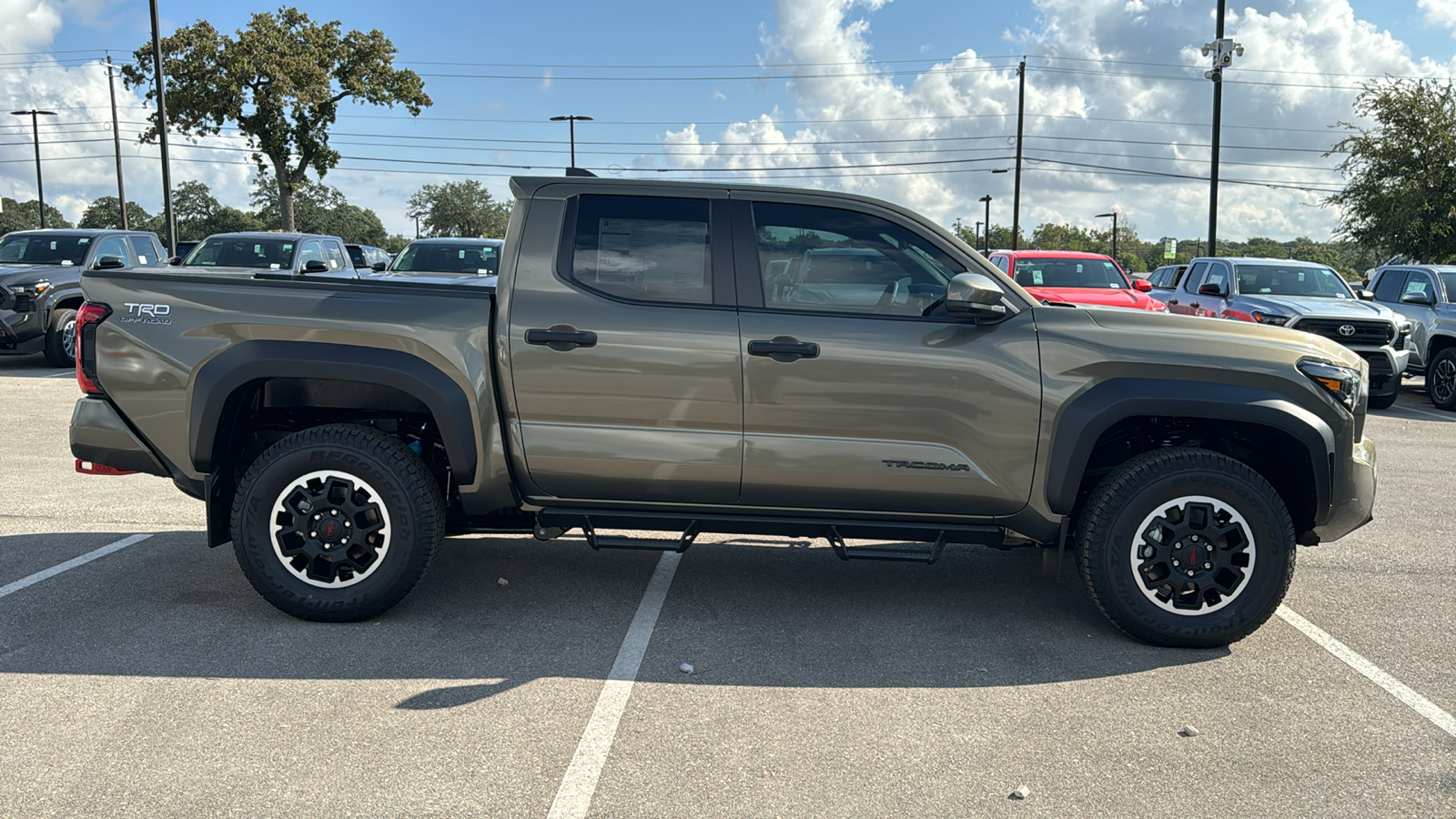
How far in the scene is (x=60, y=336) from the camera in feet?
47.4

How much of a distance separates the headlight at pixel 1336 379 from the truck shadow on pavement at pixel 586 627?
119cm

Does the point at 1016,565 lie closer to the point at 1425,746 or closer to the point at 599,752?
the point at 1425,746

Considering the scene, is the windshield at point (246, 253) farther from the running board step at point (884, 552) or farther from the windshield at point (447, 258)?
the running board step at point (884, 552)

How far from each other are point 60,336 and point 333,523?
12.5m

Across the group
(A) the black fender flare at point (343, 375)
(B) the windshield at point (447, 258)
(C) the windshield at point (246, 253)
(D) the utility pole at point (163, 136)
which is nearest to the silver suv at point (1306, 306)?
(B) the windshield at point (447, 258)

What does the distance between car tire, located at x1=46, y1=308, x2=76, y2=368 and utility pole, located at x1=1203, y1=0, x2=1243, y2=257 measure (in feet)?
77.2

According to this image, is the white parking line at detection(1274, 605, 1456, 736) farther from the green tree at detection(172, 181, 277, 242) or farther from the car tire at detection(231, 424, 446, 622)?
the green tree at detection(172, 181, 277, 242)

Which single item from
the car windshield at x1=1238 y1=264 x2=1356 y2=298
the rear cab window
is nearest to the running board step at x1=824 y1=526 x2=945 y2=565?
the rear cab window

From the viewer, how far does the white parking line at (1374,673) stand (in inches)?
149

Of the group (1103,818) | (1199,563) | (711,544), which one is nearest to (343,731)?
(1103,818)

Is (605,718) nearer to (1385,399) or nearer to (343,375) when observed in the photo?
(343,375)

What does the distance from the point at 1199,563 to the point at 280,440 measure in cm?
394

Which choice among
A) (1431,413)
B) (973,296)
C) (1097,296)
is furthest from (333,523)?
(1431,413)

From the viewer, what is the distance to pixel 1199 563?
14.5 ft
